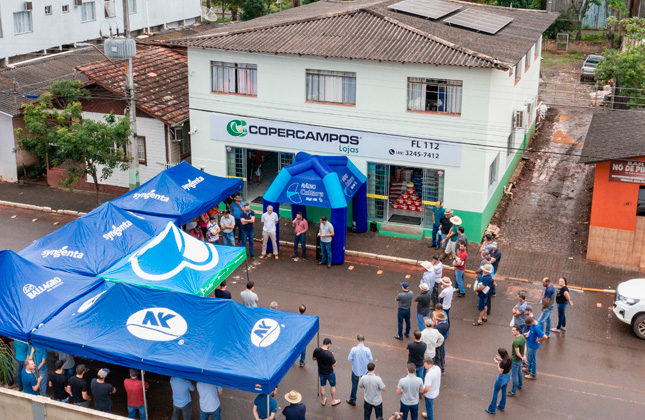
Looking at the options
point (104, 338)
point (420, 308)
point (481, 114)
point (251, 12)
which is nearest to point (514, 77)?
point (481, 114)

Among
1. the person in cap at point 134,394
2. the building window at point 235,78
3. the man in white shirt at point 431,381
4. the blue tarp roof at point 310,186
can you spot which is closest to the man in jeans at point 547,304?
the man in white shirt at point 431,381

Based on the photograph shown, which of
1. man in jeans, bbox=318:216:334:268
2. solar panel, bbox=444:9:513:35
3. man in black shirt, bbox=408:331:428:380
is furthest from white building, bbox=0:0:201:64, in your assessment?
man in black shirt, bbox=408:331:428:380

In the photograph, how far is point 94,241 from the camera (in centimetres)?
1720

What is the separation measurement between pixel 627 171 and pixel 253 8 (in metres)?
37.2

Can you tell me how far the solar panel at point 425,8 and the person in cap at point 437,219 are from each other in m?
7.35

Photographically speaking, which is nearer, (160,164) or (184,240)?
(184,240)

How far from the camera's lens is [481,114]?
22.1 meters

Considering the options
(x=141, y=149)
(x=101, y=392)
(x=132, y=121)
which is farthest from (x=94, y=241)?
(x=141, y=149)

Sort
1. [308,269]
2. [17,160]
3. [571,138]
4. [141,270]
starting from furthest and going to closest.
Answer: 1. [571,138]
2. [17,160]
3. [308,269]
4. [141,270]

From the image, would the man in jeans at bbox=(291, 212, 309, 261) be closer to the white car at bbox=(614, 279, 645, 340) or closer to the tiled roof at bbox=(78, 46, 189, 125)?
the tiled roof at bbox=(78, 46, 189, 125)

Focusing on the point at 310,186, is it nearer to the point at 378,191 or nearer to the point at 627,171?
the point at 378,191

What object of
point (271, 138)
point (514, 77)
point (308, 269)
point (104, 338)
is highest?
point (514, 77)

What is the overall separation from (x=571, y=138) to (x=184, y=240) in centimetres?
2176

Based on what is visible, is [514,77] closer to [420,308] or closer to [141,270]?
[420,308]
